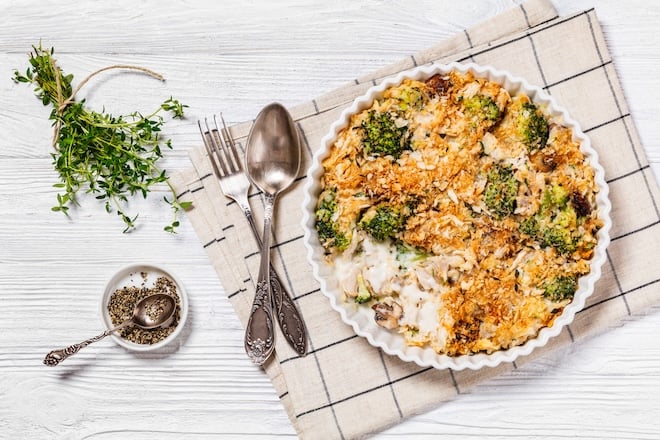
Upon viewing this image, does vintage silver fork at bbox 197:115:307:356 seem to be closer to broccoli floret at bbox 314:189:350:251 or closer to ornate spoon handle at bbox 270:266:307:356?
ornate spoon handle at bbox 270:266:307:356

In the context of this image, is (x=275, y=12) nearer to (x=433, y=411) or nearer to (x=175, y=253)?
(x=175, y=253)

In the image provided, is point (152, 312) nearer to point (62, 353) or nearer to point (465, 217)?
point (62, 353)

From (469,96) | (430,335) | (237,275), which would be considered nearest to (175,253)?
(237,275)

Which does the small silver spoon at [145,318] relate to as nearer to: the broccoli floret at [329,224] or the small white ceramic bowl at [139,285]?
the small white ceramic bowl at [139,285]

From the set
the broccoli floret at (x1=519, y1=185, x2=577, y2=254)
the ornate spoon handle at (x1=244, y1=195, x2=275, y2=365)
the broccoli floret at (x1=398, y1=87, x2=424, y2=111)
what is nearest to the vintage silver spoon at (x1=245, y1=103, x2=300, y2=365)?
the ornate spoon handle at (x1=244, y1=195, x2=275, y2=365)

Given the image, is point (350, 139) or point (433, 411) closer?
point (350, 139)

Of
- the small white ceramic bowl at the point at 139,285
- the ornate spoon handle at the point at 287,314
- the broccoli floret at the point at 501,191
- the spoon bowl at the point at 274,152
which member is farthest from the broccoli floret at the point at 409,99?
the small white ceramic bowl at the point at 139,285
